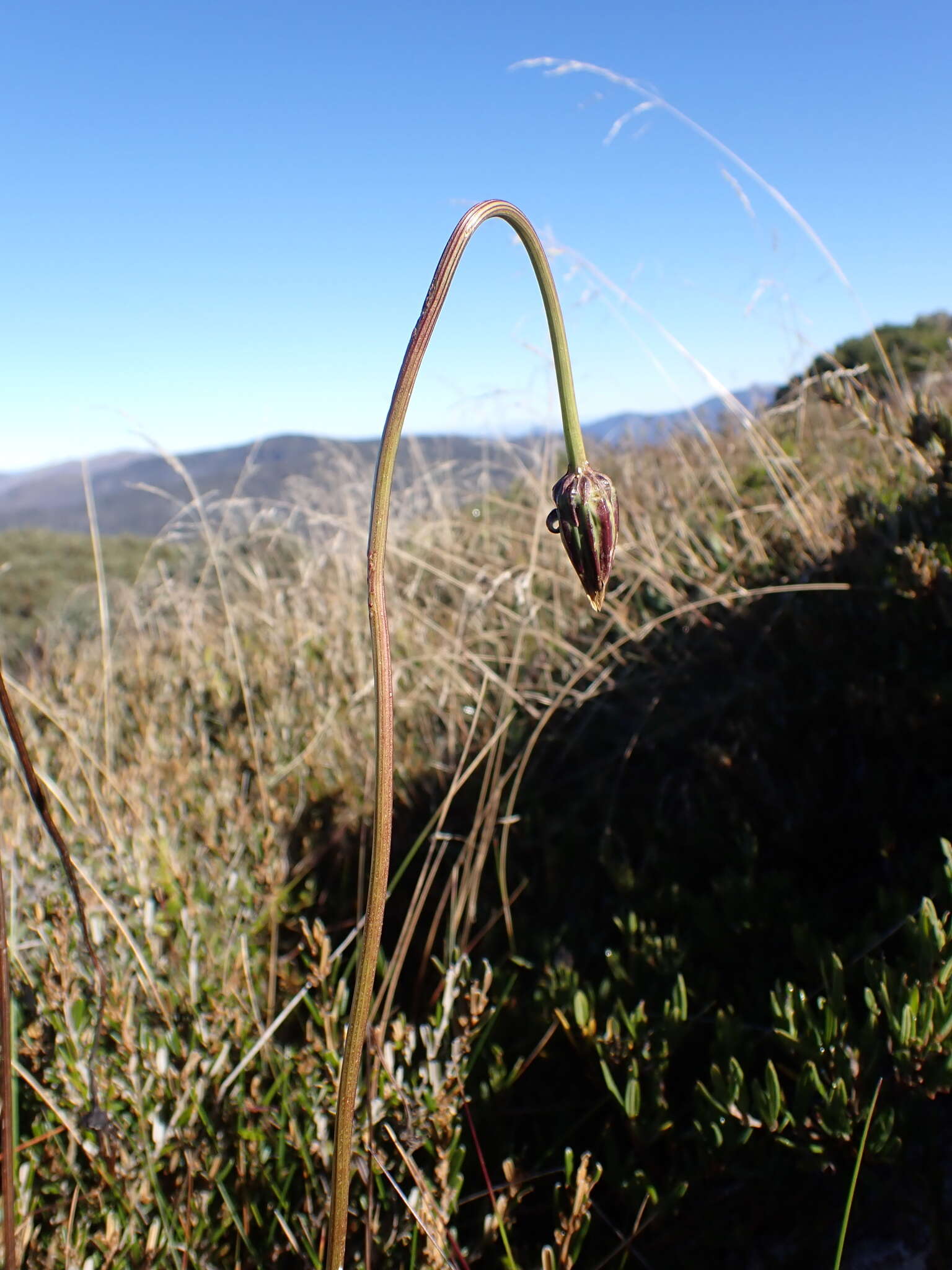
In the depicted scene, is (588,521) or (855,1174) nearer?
(588,521)

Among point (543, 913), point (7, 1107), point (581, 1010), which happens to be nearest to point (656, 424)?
point (543, 913)

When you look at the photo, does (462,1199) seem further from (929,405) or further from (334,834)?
(929,405)

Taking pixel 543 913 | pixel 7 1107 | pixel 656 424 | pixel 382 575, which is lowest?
pixel 543 913

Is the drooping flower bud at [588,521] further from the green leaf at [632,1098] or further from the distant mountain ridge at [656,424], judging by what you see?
the distant mountain ridge at [656,424]

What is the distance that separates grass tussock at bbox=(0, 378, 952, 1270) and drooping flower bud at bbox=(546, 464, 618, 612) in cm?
79

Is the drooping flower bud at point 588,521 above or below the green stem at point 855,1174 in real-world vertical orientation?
above

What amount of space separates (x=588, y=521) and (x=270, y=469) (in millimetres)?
9837

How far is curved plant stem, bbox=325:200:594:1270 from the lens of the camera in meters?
0.74

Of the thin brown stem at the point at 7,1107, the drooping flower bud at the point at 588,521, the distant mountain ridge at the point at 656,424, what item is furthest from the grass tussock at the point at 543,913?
the distant mountain ridge at the point at 656,424

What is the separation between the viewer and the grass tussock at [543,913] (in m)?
1.36

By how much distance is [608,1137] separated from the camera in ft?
4.76

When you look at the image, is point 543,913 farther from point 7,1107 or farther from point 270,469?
point 270,469

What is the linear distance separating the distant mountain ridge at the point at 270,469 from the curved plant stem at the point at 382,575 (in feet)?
7.59

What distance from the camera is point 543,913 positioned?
2.14 metres
